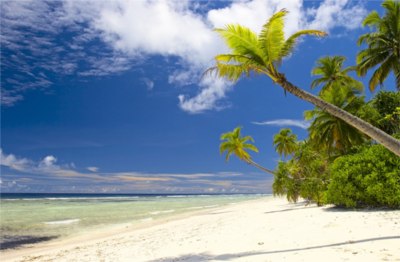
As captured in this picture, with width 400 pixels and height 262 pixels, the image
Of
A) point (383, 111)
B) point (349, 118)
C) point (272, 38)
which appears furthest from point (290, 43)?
point (383, 111)

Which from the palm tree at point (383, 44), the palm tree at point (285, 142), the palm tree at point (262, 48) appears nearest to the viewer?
the palm tree at point (262, 48)

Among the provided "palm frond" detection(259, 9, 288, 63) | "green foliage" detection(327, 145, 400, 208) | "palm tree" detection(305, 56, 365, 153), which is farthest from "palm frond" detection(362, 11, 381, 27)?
"palm frond" detection(259, 9, 288, 63)

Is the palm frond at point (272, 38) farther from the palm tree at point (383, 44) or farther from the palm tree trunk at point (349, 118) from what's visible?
the palm tree at point (383, 44)

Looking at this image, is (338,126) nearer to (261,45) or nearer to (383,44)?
(383,44)

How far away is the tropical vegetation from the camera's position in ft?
30.5

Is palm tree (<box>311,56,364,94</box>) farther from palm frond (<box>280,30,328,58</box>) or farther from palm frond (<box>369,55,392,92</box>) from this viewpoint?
palm frond (<box>280,30,328,58</box>)

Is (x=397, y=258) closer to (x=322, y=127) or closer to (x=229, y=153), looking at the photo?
(x=322, y=127)

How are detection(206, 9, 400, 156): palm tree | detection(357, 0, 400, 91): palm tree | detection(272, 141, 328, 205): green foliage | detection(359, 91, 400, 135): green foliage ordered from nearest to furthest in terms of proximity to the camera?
detection(206, 9, 400, 156): palm tree → detection(359, 91, 400, 135): green foliage → detection(272, 141, 328, 205): green foliage → detection(357, 0, 400, 91): palm tree

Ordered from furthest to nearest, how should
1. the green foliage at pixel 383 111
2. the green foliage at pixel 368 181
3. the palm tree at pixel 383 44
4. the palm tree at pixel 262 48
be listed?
the palm tree at pixel 383 44 < the green foliage at pixel 383 111 < the green foliage at pixel 368 181 < the palm tree at pixel 262 48

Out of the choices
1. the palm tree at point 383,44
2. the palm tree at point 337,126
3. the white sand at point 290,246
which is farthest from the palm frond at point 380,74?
the white sand at point 290,246

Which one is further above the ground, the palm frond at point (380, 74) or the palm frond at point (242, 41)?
the palm frond at point (380, 74)

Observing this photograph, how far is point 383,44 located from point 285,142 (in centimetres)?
1863

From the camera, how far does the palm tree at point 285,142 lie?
40.5 m

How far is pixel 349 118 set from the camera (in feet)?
25.7
